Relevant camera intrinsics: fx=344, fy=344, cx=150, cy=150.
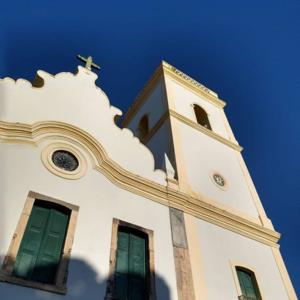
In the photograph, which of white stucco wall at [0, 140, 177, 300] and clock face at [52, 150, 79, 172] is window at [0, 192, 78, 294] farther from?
clock face at [52, 150, 79, 172]

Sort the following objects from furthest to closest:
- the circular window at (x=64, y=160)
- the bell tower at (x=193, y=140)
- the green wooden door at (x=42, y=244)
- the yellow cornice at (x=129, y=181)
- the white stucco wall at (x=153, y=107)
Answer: the white stucco wall at (x=153, y=107)
the bell tower at (x=193, y=140)
the yellow cornice at (x=129, y=181)
the circular window at (x=64, y=160)
the green wooden door at (x=42, y=244)

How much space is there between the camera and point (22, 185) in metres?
7.54

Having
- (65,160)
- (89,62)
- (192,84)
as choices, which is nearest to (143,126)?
(192,84)

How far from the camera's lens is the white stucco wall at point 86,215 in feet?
22.0

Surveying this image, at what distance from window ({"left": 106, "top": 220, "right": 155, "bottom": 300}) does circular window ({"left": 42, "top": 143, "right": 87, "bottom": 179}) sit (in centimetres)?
161

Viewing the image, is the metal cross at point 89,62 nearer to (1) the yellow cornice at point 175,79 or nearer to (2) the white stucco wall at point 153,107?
(2) the white stucco wall at point 153,107

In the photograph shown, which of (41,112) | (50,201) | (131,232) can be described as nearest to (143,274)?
(131,232)

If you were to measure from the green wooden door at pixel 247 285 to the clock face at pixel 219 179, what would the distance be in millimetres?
3419

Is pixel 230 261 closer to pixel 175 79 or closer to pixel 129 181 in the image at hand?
pixel 129 181

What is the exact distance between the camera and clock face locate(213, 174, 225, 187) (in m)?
12.5

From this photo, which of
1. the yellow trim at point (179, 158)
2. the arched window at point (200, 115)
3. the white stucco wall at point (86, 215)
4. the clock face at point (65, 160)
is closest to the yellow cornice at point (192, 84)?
the arched window at point (200, 115)

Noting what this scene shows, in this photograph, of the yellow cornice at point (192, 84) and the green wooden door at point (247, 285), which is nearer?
the green wooden door at point (247, 285)

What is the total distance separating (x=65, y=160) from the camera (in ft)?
28.6

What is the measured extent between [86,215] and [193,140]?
22.6 feet
